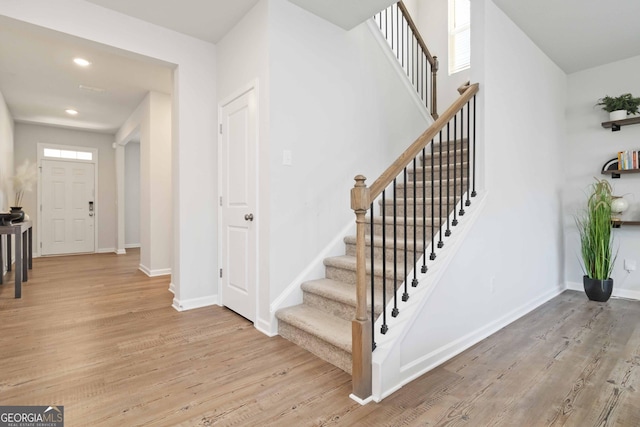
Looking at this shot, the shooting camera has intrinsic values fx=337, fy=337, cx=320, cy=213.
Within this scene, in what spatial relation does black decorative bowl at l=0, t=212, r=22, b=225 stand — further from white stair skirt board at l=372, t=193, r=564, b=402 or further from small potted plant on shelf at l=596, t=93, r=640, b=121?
small potted plant on shelf at l=596, t=93, r=640, b=121

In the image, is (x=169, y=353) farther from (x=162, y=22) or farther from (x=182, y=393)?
(x=162, y=22)

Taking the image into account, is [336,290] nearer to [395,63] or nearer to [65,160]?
[395,63]

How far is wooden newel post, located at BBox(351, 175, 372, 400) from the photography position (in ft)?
5.56

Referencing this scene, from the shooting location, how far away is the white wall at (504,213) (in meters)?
2.16

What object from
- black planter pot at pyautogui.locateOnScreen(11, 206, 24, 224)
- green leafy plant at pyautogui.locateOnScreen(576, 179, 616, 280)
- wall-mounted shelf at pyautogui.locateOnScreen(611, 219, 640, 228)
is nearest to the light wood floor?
green leafy plant at pyautogui.locateOnScreen(576, 179, 616, 280)

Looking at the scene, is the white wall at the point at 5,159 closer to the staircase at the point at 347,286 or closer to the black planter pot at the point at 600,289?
the staircase at the point at 347,286

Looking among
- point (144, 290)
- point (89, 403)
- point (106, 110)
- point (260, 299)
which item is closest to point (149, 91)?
point (106, 110)

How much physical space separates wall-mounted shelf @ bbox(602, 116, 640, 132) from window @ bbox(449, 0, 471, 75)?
6.21 feet

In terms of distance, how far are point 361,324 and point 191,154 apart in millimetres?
2449

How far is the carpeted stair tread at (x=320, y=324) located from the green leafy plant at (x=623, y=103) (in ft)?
12.2

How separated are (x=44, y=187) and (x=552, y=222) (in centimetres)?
862

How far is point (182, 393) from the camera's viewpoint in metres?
1.76

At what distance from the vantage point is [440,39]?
5.12 metres

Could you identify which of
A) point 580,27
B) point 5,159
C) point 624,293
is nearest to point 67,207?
point 5,159
